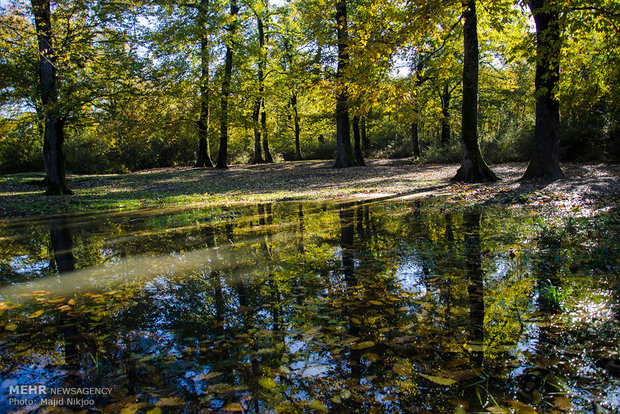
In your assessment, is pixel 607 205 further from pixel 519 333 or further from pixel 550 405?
pixel 550 405

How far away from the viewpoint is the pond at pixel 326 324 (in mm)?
1888

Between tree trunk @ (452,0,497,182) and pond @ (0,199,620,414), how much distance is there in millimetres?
7089

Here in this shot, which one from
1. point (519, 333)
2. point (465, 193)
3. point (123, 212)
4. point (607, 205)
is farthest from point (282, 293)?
point (123, 212)

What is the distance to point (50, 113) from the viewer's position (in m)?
13.6

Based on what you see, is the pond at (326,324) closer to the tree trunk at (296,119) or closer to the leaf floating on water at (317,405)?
the leaf floating on water at (317,405)

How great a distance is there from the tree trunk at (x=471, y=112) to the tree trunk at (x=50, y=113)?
1490 cm

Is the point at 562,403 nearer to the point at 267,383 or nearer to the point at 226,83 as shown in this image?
the point at 267,383

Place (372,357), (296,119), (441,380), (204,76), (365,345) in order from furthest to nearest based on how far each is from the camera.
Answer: (296,119) < (204,76) < (365,345) < (372,357) < (441,380)

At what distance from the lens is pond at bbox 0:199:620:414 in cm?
189

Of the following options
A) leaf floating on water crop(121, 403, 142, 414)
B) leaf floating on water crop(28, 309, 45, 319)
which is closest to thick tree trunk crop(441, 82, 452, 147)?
leaf floating on water crop(28, 309, 45, 319)

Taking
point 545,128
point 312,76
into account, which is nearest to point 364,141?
point 312,76

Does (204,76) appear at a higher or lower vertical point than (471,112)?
higher

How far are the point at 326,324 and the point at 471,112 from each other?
1137 centimetres

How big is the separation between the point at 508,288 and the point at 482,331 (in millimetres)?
904
